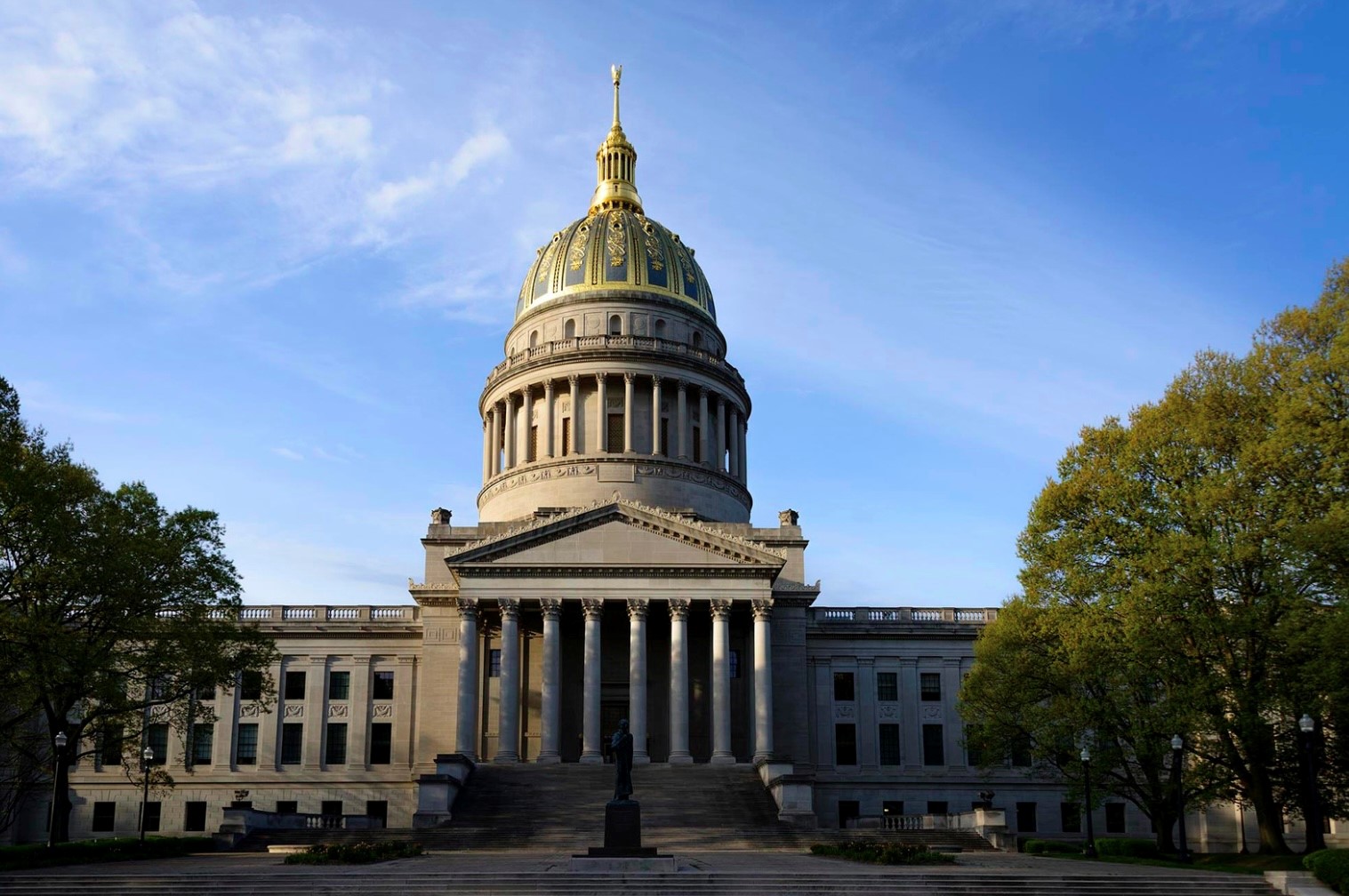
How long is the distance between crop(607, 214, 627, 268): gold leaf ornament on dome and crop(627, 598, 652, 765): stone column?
30.0m

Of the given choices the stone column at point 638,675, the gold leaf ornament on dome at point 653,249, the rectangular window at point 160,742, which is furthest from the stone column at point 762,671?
the rectangular window at point 160,742

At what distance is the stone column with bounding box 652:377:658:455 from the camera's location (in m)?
77.6

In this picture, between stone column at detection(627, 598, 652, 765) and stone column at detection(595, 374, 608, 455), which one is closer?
stone column at detection(627, 598, 652, 765)

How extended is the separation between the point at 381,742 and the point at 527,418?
22.1 m

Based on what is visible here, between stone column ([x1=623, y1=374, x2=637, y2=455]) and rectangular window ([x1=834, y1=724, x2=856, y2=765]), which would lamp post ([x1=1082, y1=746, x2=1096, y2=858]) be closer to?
rectangular window ([x1=834, y1=724, x2=856, y2=765])

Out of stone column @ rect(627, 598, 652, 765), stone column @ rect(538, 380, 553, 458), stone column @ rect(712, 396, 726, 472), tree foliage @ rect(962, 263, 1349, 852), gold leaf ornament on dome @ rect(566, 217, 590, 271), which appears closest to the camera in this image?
tree foliage @ rect(962, 263, 1349, 852)

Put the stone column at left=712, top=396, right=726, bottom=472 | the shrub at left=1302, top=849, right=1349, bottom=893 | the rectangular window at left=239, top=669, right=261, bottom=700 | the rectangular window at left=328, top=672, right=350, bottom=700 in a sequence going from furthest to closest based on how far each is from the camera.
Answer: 1. the stone column at left=712, top=396, right=726, bottom=472
2. the rectangular window at left=328, top=672, right=350, bottom=700
3. the rectangular window at left=239, top=669, right=261, bottom=700
4. the shrub at left=1302, top=849, right=1349, bottom=893

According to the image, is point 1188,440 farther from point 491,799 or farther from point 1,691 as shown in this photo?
point 1,691

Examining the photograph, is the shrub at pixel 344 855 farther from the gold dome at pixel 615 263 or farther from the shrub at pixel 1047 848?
the gold dome at pixel 615 263

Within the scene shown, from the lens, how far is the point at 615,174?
91.9 m

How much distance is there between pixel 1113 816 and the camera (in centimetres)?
6731

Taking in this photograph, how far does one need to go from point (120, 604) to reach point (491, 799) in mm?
16487

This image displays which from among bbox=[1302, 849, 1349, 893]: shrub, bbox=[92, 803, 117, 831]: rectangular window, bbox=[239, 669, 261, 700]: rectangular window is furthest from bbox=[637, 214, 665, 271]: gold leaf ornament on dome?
bbox=[1302, 849, 1349, 893]: shrub

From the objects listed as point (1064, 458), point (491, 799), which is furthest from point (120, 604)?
point (1064, 458)
